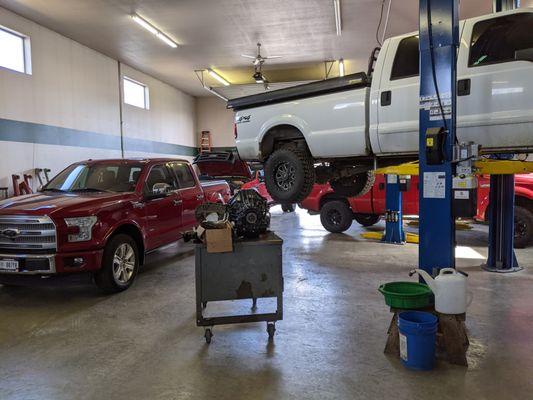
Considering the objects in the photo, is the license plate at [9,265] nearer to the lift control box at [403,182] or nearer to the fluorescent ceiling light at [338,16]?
the lift control box at [403,182]

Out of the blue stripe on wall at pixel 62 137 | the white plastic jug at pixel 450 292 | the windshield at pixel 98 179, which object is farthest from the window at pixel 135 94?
the white plastic jug at pixel 450 292

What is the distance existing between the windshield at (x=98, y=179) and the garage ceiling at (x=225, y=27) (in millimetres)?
3892

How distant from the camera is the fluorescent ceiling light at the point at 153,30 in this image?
27.6 feet

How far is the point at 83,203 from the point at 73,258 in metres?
0.61

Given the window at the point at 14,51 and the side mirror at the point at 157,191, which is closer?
the side mirror at the point at 157,191

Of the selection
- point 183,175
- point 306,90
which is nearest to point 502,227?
point 306,90

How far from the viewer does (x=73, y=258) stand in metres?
4.27

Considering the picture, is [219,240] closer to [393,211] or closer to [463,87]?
[463,87]

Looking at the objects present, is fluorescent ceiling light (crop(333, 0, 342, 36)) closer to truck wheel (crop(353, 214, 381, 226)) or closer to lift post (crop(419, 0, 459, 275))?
truck wheel (crop(353, 214, 381, 226))

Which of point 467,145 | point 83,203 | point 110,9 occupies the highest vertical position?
point 110,9

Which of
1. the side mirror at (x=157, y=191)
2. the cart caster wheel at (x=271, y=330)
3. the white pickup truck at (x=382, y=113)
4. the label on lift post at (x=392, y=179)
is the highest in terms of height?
the white pickup truck at (x=382, y=113)

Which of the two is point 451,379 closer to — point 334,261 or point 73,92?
point 334,261

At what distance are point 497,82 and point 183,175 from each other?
462 centimetres

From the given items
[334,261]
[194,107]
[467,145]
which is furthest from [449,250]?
[194,107]
